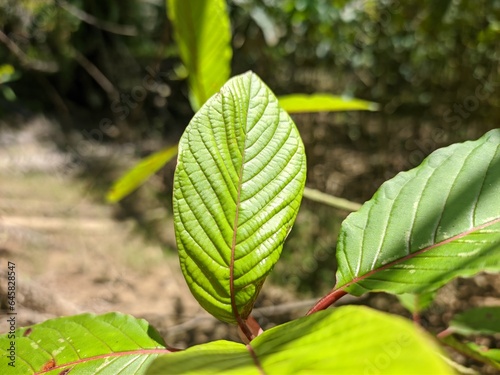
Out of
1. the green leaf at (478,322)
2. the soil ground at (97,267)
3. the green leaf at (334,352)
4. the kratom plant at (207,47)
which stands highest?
the kratom plant at (207,47)

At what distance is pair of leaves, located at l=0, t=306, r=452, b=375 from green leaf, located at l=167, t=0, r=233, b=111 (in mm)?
462

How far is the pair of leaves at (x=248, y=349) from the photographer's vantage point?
25 cm

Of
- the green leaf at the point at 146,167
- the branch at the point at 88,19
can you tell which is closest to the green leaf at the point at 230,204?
the green leaf at the point at 146,167

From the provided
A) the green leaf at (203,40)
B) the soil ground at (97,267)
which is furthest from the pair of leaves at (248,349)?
the soil ground at (97,267)

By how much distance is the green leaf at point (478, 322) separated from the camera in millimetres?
554

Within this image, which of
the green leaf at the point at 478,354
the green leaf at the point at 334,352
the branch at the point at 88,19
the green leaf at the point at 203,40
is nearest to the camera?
the green leaf at the point at 334,352

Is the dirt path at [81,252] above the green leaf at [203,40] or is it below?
below

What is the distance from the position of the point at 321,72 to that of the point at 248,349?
3366mm

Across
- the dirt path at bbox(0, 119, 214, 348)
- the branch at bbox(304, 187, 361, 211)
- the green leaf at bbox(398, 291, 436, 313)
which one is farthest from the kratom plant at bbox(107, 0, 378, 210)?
the dirt path at bbox(0, 119, 214, 348)

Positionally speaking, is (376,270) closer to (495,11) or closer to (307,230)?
(495,11)

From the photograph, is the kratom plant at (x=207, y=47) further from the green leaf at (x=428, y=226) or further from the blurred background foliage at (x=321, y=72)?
the blurred background foliage at (x=321, y=72)

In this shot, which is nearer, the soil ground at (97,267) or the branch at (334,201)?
the branch at (334,201)

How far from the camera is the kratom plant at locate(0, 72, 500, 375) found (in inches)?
17.8

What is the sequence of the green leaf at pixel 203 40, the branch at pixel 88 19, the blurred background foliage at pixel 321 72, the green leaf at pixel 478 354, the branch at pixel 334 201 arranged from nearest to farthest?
the green leaf at pixel 478 354 < the green leaf at pixel 203 40 < the branch at pixel 334 201 < the branch at pixel 88 19 < the blurred background foliage at pixel 321 72
